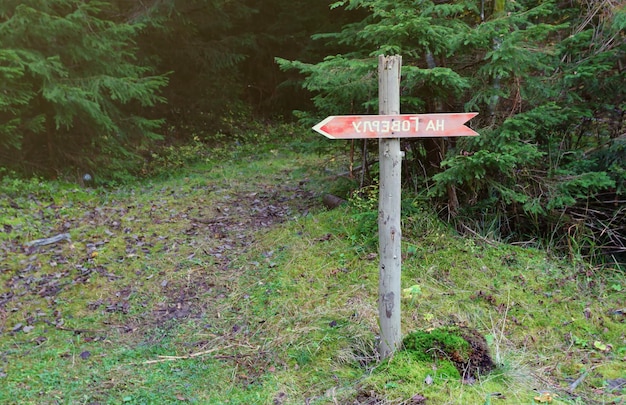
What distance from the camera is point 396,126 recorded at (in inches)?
133

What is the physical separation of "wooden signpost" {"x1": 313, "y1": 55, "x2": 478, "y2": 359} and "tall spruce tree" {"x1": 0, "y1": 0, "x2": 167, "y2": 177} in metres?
5.64

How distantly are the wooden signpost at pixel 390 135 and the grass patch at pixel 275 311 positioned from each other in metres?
0.37

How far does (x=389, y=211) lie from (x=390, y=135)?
58cm

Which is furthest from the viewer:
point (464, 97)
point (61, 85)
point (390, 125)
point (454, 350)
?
point (61, 85)

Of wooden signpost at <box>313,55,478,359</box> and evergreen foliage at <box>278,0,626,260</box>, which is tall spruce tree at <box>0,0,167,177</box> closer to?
evergreen foliage at <box>278,0,626,260</box>

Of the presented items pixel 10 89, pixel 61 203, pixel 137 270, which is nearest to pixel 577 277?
pixel 137 270

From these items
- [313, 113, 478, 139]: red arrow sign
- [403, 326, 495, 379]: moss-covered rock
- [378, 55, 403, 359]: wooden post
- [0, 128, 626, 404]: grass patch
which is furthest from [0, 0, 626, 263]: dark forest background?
[403, 326, 495, 379]: moss-covered rock

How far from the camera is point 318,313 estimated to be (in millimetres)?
4457

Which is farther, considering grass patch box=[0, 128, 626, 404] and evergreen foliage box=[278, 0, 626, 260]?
evergreen foliage box=[278, 0, 626, 260]

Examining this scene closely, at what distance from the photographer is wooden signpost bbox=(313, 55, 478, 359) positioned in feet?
11.0

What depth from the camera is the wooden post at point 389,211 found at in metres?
3.44

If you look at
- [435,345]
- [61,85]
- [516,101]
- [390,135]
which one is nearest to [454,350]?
[435,345]

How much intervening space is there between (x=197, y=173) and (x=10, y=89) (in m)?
3.73

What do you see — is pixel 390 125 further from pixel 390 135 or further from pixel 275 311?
pixel 275 311
